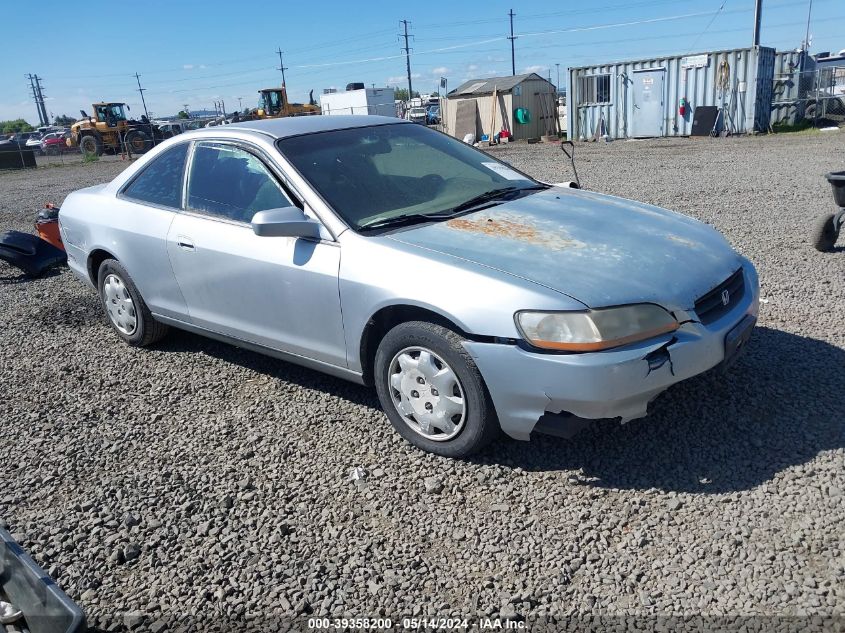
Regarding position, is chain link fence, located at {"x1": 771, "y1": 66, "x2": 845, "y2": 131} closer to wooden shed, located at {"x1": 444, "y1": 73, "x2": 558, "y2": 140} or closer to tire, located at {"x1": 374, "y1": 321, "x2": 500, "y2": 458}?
wooden shed, located at {"x1": 444, "y1": 73, "x2": 558, "y2": 140}

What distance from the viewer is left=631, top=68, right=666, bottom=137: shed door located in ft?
76.5

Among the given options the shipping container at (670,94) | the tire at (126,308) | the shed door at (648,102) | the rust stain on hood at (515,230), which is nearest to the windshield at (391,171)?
the rust stain on hood at (515,230)

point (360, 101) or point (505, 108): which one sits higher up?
point (360, 101)

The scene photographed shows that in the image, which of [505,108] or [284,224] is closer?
[284,224]

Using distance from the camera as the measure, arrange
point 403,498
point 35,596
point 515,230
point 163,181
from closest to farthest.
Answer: point 35,596
point 403,498
point 515,230
point 163,181

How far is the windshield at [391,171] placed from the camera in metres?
3.76

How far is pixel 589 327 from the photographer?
283 centimetres

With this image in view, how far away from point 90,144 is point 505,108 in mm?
22096

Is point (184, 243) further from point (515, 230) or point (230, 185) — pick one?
point (515, 230)

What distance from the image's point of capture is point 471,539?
111 inches

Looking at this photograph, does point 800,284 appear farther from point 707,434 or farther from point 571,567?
point 571,567

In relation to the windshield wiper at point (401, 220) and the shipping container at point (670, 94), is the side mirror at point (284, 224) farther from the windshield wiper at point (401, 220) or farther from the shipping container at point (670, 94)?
the shipping container at point (670, 94)

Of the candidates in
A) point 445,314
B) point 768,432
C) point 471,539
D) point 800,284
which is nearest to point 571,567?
point 471,539

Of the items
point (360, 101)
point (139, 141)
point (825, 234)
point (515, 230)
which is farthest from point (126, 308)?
point (139, 141)
